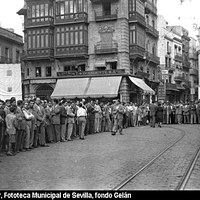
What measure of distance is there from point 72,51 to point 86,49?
1485 mm

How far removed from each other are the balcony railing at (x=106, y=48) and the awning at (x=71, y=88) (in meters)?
3.21

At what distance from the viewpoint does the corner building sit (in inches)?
1495

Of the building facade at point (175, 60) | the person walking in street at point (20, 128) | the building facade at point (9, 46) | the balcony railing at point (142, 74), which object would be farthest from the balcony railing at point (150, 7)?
the person walking in street at point (20, 128)

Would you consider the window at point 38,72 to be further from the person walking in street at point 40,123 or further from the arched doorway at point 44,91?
the person walking in street at point 40,123

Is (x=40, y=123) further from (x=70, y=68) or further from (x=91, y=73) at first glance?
(x=70, y=68)

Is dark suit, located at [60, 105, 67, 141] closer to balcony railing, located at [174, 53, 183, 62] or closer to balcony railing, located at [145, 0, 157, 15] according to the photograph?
balcony railing, located at [145, 0, 157, 15]

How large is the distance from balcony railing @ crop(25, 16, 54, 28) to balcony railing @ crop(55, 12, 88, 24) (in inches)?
29.2

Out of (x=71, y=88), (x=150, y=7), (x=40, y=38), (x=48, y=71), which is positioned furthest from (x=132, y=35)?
(x=48, y=71)

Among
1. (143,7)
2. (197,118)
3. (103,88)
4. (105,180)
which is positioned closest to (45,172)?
(105,180)

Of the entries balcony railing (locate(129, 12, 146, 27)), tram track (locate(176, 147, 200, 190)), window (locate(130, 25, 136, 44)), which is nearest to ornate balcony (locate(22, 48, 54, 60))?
window (locate(130, 25, 136, 44))

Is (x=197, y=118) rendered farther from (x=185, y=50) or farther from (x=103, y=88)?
(x=185, y=50)

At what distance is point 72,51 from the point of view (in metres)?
39.3

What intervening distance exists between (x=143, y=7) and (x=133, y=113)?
679 inches

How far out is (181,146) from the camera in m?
14.4
